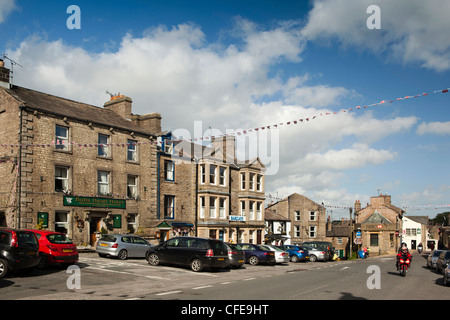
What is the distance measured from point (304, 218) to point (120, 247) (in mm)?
40940

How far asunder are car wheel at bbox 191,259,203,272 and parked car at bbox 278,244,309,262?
14213 millimetres

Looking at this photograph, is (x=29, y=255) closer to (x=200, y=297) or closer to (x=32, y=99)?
(x=200, y=297)

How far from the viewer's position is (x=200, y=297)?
12.2 metres

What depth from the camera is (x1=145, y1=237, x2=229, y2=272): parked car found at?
20328 millimetres

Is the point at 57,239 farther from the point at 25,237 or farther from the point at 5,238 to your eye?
the point at 5,238

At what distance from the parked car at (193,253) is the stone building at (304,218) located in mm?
40513

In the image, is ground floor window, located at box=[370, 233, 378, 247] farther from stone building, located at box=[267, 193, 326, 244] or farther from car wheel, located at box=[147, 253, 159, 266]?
car wheel, located at box=[147, 253, 159, 266]

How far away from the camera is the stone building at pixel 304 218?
60594mm

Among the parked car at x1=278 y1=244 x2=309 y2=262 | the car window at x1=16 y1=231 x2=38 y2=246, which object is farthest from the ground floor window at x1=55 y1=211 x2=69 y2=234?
the parked car at x1=278 y1=244 x2=309 y2=262

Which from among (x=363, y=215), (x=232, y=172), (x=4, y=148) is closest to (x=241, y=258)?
(x=4, y=148)

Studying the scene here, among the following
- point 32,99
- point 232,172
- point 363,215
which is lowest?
point 363,215

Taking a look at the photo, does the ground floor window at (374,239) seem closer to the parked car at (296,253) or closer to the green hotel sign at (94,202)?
the parked car at (296,253)

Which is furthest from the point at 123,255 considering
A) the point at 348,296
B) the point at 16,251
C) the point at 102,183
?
the point at 348,296
